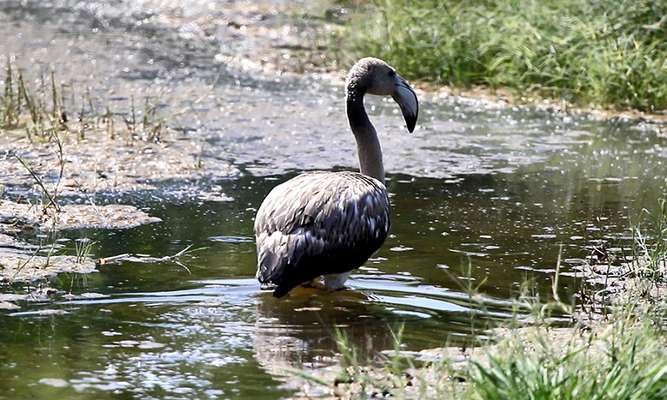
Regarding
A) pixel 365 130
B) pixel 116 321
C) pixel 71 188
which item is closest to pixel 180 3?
pixel 71 188

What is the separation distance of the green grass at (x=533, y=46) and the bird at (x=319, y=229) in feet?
19.2

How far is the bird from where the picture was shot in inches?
275

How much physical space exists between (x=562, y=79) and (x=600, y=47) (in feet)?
1.99

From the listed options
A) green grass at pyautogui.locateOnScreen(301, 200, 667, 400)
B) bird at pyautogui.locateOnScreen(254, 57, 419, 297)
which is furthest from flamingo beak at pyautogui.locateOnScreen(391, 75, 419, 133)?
green grass at pyautogui.locateOnScreen(301, 200, 667, 400)

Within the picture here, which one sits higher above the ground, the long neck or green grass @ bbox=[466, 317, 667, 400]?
the long neck

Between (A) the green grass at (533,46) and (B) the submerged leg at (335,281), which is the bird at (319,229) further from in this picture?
(A) the green grass at (533,46)

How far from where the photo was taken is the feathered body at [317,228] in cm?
697

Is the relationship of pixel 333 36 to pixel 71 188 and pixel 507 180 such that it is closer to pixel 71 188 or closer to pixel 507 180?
pixel 507 180

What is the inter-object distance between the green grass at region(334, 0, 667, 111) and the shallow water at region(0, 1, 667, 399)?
1.76ft

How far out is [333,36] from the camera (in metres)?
15.9

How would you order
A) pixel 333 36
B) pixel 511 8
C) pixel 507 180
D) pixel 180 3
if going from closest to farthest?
pixel 507 180, pixel 511 8, pixel 333 36, pixel 180 3

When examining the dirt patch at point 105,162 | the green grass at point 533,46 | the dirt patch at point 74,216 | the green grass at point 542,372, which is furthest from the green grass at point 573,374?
the green grass at point 533,46

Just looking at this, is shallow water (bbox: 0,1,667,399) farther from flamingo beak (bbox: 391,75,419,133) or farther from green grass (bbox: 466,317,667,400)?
flamingo beak (bbox: 391,75,419,133)

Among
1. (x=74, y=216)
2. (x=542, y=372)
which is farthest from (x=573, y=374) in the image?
(x=74, y=216)
